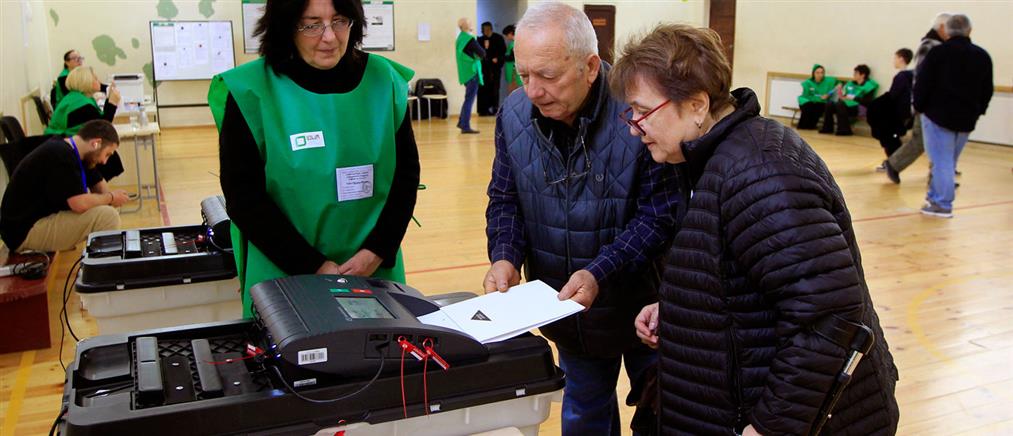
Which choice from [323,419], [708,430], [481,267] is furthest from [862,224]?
[323,419]

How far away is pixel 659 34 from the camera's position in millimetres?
1330

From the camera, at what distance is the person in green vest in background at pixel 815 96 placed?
11.4m

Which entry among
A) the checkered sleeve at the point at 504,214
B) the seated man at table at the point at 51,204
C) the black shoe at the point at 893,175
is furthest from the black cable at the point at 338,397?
the black shoe at the point at 893,175

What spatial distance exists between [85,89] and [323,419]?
6.10 metres

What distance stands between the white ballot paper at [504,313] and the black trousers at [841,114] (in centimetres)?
1031

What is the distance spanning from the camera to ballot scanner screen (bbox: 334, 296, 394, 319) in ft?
4.17

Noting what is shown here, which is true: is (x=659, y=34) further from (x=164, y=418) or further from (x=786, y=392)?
(x=164, y=418)

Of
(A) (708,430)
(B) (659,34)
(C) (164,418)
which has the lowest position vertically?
(A) (708,430)

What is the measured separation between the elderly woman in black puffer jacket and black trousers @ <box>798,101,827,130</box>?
425 inches

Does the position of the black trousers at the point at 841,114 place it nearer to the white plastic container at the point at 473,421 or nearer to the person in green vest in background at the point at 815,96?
the person in green vest in background at the point at 815,96

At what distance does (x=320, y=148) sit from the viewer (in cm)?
174

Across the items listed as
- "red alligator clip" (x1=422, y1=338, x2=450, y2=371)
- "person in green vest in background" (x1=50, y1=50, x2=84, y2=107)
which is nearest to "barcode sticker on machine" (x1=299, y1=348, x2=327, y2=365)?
"red alligator clip" (x1=422, y1=338, x2=450, y2=371)

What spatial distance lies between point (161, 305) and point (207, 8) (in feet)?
33.6

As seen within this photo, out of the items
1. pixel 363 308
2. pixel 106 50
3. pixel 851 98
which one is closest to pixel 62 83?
pixel 106 50
